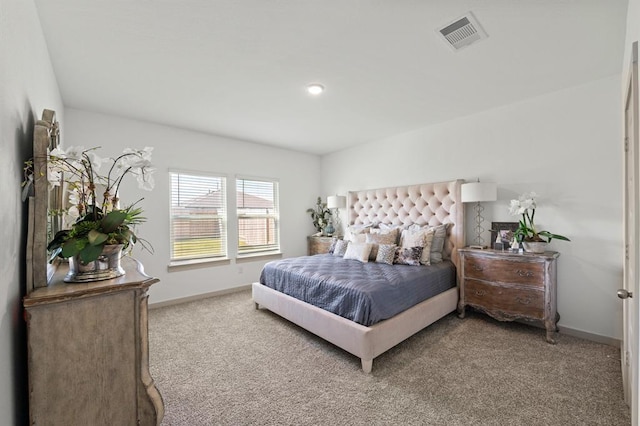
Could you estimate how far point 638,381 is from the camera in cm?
111

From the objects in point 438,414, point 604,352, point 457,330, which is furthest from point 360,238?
point 604,352

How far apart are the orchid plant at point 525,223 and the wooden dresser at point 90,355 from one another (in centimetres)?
347

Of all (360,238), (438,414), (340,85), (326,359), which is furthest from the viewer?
(360,238)

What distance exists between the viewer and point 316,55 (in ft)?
7.32

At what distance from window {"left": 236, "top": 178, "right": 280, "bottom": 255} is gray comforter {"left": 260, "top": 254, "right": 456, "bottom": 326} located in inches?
55.2

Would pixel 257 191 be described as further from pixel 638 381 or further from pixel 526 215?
pixel 638 381

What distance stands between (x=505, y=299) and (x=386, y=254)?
1.34m

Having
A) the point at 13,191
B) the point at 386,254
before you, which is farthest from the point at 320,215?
the point at 13,191

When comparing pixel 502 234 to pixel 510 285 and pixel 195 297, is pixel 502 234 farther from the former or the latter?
pixel 195 297

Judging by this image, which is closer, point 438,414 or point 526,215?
point 438,414

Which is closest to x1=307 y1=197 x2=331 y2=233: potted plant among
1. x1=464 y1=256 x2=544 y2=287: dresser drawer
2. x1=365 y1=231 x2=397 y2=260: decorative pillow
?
x1=365 y1=231 x2=397 y2=260: decorative pillow

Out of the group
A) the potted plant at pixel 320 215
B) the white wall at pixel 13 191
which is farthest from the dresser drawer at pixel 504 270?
the white wall at pixel 13 191

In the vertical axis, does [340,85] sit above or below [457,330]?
above

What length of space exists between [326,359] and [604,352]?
8.40 ft
